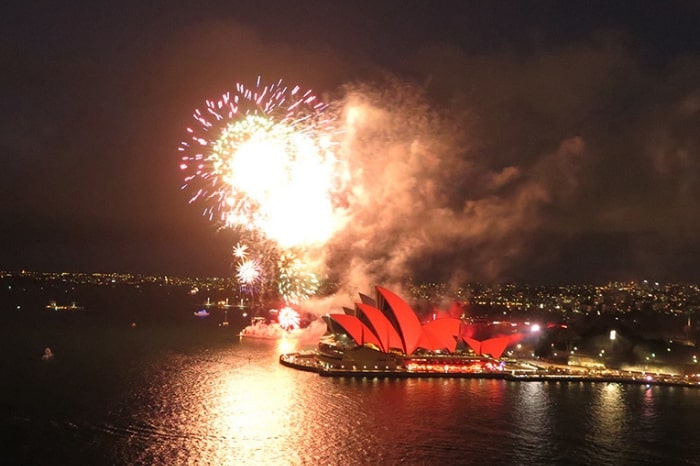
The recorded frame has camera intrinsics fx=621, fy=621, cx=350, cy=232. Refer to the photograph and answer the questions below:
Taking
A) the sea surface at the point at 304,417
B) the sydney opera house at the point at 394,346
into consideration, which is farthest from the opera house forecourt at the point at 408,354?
the sea surface at the point at 304,417

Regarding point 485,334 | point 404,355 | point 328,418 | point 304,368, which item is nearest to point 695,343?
point 485,334

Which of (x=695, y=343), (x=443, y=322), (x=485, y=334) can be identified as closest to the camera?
(x=443, y=322)

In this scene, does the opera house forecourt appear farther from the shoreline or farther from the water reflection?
the water reflection

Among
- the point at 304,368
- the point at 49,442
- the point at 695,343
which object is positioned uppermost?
the point at 695,343

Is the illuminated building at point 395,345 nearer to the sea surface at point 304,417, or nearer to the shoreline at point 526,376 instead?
the shoreline at point 526,376

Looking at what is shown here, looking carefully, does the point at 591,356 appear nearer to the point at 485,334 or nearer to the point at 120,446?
the point at 485,334

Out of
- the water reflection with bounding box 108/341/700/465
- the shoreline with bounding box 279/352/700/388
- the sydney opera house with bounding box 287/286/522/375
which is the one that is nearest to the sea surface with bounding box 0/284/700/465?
the water reflection with bounding box 108/341/700/465
